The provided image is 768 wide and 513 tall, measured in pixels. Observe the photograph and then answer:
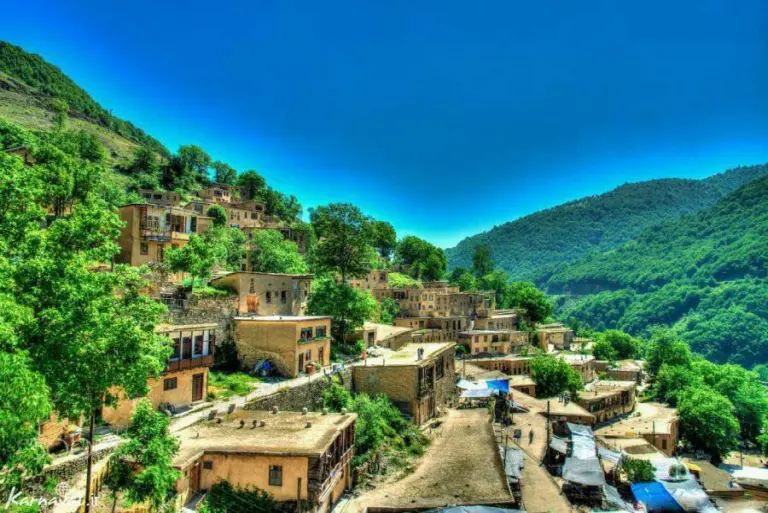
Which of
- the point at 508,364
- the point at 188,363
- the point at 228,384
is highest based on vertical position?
the point at 188,363

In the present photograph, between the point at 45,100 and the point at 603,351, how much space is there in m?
120

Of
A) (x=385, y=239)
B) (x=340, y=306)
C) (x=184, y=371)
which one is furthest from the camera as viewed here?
(x=385, y=239)

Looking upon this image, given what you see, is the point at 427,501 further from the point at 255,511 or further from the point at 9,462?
the point at 9,462

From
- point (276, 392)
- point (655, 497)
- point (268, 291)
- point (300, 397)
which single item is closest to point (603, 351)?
point (655, 497)

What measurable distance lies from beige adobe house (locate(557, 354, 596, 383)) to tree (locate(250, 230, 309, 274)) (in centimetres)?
3528

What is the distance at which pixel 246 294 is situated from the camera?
35438mm

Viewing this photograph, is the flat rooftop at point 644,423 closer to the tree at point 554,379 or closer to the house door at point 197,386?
the tree at point 554,379

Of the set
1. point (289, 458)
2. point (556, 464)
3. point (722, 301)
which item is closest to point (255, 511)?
point (289, 458)

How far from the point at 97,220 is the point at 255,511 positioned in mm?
10469

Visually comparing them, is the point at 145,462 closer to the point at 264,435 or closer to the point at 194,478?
the point at 194,478

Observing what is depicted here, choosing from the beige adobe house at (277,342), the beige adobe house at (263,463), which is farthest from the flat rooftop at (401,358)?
the beige adobe house at (263,463)

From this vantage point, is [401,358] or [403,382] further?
[401,358]

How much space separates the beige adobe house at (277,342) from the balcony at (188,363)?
5.87 meters

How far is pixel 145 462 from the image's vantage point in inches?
516
